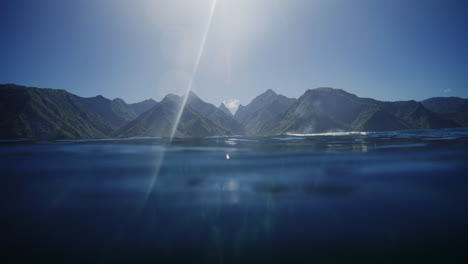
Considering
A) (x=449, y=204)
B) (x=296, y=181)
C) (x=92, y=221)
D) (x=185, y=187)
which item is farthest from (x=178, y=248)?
(x=449, y=204)

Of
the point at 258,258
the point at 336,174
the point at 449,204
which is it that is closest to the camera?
the point at 258,258

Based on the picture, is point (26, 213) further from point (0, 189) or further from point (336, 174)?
point (336, 174)

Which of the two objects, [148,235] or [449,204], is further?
[449,204]

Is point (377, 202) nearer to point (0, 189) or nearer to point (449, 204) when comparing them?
point (449, 204)

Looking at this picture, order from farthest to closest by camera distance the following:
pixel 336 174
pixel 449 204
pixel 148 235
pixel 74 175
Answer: pixel 74 175 → pixel 336 174 → pixel 449 204 → pixel 148 235

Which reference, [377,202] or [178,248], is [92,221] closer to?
[178,248]

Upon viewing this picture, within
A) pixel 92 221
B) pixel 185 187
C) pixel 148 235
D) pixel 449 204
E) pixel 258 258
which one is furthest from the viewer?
pixel 185 187

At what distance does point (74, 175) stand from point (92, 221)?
23202 millimetres

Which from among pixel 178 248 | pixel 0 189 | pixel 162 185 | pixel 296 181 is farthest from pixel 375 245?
pixel 0 189

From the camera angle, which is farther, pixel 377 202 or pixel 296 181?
pixel 296 181

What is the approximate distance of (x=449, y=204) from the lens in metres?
16.8

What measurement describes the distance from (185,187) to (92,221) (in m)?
10.6

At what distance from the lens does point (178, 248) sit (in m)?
11.6

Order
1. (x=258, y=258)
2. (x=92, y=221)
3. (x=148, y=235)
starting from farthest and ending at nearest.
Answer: (x=92, y=221)
(x=148, y=235)
(x=258, y=258)
